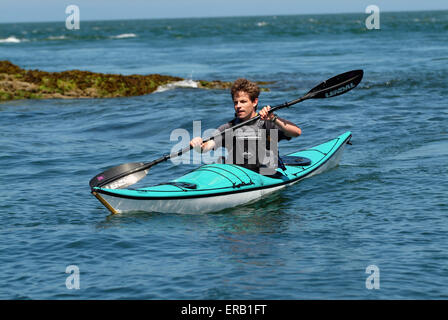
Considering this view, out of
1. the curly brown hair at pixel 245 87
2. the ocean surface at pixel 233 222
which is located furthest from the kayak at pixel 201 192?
the curly brown hair at pixel 245 87

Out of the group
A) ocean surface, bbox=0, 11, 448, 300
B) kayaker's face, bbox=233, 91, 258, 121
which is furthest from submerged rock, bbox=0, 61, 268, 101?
kayaker's face, bbox=233, 91, 258, 121

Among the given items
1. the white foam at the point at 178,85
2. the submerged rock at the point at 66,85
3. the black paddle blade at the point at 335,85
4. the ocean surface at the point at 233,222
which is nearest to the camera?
the ocean surface at the point at 233,222

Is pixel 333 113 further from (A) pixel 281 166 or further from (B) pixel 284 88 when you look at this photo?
(A) pixel 281 166

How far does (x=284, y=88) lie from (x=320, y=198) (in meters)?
11.7

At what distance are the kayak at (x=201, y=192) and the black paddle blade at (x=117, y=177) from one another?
250mm

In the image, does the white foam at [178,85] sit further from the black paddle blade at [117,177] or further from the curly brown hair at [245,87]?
the curly brown hair at [245,87]

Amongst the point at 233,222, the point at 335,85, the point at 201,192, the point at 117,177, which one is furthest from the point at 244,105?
the point at 335,85

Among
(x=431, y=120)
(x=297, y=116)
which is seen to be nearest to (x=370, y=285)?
(x=431, y=120)

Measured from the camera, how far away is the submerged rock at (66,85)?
18.5 m

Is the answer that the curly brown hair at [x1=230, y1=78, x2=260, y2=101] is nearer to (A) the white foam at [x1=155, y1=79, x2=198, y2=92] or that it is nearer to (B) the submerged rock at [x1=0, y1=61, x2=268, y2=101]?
(B) the submerged rock at [x1=0, y1=61, x2=268, y2=101]

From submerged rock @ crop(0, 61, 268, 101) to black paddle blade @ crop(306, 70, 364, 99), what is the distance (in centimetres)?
1096

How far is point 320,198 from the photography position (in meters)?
8.32

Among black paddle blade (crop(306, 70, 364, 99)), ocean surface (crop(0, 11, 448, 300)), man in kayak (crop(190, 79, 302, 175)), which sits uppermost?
black paddle blade (crop(306, 70, 364, 99))

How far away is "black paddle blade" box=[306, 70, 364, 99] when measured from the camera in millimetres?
9055
